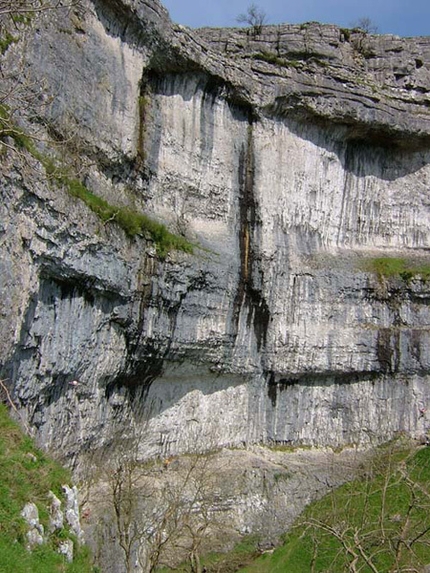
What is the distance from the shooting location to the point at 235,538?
16.4 m

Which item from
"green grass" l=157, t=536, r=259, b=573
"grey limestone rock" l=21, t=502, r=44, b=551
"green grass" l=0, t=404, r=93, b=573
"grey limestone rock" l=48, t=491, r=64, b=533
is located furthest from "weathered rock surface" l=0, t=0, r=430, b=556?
"grey limestone rock" l=21, t=502, r=44, b=551

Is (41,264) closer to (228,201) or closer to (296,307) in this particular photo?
(228,201)

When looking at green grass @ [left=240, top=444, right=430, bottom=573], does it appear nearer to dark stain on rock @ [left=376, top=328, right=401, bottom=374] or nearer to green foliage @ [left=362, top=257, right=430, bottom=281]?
dark stain on rock @ [left=376, top=328, right=401, bottom=374]

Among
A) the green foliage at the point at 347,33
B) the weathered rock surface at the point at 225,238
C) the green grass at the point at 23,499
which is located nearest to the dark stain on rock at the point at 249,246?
the weathered rock surface at the point at 225,238

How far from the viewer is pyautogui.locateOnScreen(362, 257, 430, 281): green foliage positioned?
20516mm

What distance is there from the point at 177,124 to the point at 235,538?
39.4 feet

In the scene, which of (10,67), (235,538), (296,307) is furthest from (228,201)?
(235,538)

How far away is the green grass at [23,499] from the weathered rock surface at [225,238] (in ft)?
9.25

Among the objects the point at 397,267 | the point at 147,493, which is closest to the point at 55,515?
the point at 147,493

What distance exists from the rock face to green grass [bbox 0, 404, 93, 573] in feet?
9.60

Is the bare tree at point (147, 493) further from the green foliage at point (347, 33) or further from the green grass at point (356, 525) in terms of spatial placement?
the green foliage at point (347, 33)

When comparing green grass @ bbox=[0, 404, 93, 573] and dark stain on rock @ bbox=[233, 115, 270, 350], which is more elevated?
dark stain on rock @ bbox=[233, 115, 270, 350]

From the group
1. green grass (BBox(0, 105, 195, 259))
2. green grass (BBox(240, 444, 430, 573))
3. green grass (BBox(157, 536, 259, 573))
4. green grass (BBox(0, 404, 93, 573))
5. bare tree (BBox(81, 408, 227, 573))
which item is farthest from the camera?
green grass (BBox(157, 536, 259, 573))

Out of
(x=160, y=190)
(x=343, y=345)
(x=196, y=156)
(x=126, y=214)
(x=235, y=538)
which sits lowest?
(x=235, y=538)
